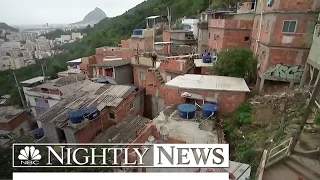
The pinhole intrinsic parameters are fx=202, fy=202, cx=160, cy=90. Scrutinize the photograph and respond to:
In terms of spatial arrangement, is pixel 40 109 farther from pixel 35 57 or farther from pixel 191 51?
pixel 35 57

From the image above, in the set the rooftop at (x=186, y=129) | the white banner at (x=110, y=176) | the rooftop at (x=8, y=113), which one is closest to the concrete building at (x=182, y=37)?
the rooftop at (x=186, y=129)

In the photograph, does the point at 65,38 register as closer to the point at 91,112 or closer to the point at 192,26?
the point at 192,26

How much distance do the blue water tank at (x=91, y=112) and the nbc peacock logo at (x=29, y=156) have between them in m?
4.07

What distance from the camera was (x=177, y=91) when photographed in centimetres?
913

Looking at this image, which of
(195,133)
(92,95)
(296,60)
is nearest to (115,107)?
(92,95)

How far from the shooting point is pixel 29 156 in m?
4.73

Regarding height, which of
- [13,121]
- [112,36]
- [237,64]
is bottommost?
[13,121]

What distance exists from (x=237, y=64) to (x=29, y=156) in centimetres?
883

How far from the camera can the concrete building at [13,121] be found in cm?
1295

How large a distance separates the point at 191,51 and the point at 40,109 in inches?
502

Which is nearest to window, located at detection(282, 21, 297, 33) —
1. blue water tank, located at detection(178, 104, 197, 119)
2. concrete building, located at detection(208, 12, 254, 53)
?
concrete building, located at detection(208, 12, 254, 53)

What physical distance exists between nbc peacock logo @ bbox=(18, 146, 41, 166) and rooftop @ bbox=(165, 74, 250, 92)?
5.82 meters

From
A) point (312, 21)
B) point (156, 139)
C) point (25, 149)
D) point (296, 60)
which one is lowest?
point (156, 139)

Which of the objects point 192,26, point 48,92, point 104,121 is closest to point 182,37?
point 192,26
